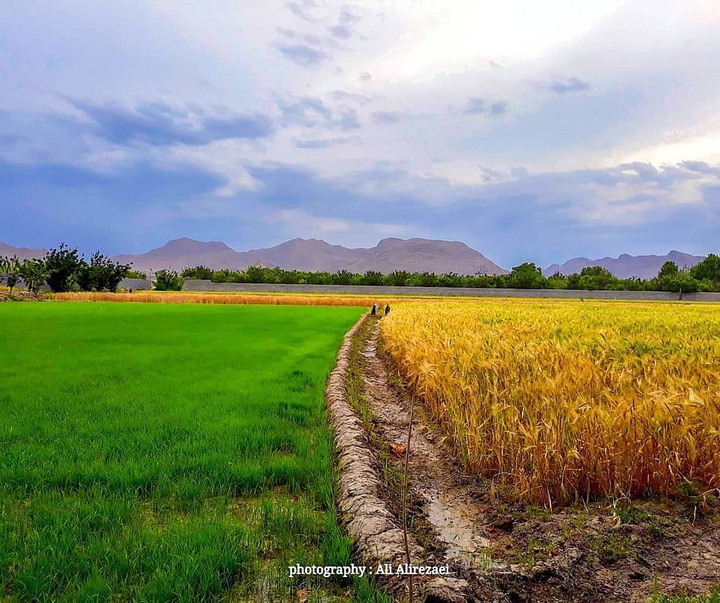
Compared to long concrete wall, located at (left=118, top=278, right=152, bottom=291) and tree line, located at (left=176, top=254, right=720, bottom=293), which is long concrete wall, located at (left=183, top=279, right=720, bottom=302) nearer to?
tree line, located at (left=176, top=254, right=720, bottom=293)

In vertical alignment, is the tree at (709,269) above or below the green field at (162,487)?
above

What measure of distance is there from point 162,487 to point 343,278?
260 feet

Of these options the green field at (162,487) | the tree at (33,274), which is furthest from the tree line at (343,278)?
the green field at (162,487)

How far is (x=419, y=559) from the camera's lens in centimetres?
275

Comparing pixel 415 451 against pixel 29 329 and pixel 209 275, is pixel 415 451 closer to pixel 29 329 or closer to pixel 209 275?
pixel 29 329

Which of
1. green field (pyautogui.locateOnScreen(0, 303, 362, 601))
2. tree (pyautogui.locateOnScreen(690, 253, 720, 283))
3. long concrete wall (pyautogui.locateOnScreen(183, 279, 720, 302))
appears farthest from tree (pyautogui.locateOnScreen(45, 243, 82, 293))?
tree (pyautogui.locateOnScreen(690, 253, 720, 283))

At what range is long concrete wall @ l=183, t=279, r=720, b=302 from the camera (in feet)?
212

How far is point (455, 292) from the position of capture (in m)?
70.3

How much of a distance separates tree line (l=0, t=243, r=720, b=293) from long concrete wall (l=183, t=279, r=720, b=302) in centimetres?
326

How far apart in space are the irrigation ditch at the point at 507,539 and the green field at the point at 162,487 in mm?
308

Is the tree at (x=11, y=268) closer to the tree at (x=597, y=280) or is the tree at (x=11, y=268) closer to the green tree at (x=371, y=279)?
the green tree at (x=371, y=279)

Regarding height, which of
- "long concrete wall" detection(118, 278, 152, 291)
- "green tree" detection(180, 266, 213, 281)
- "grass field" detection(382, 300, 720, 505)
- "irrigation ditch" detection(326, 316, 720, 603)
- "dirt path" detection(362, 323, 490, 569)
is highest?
"green tree" detection(180, 266, 213, 281)

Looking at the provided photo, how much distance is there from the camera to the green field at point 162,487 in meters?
2.46

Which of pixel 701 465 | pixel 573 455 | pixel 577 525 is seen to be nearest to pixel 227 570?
pixel 577 525
